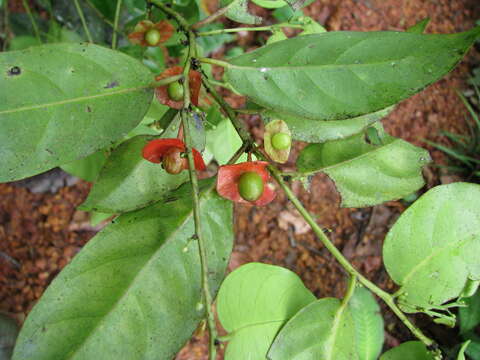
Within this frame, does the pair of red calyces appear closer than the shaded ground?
Yes

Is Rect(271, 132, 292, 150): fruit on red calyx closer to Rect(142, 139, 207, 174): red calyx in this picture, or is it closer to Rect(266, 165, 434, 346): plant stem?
Rect(266, 165, 434, 346): plant stem

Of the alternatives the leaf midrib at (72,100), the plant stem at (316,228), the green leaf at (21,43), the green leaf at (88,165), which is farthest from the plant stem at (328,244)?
the green leaf at (21,43)

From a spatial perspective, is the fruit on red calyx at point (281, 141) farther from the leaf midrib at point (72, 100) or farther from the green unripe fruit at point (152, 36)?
the green unripe fruit at point (152, 36)

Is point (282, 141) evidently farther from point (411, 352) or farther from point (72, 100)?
point (411, 352)

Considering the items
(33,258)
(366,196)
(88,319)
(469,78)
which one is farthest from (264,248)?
(469,78)

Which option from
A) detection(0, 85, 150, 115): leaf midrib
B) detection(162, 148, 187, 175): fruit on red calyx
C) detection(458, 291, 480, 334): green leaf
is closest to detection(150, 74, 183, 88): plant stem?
detection(0, 85, 150, 115): leaf midrib

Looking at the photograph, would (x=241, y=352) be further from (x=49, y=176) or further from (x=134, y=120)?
(x=49, y=176)

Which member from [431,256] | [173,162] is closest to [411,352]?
[431,256]
